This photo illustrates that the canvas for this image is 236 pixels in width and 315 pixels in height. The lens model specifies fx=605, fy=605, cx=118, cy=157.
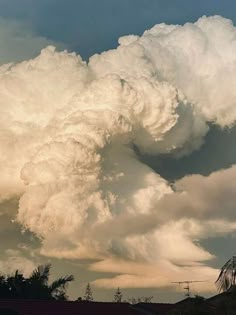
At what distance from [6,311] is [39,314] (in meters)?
2.44

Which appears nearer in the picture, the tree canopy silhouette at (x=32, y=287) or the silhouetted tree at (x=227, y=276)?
the silhouetted tree at (x=227, y=276)

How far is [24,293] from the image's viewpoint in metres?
64.2

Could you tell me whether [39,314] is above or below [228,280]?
above

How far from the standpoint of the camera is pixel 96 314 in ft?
153

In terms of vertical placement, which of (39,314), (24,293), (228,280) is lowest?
(228,280)

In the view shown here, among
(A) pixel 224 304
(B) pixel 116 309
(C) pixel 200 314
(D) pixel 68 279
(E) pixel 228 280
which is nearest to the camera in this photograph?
(E) pixel 228 280

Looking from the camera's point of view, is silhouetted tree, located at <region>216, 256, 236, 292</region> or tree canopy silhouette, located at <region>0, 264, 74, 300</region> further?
tree canopy silhouette, located at <region>0, 264, 74, 300</region>

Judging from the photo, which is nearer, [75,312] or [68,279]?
[75,312]

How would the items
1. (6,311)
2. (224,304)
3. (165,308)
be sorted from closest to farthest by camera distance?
(224,304), (6,311), (165,308)

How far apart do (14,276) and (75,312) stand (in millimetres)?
20321

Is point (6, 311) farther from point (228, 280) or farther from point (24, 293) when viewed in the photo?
point (228, 280)

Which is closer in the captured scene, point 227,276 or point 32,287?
point 227,276

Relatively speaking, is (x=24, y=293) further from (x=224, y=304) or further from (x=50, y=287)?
(x=224, y=304)

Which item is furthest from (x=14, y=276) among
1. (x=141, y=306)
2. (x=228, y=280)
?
(x=228, y=280)
